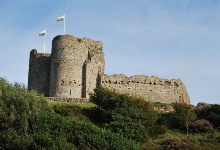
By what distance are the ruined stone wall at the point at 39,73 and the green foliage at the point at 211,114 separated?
16687mm

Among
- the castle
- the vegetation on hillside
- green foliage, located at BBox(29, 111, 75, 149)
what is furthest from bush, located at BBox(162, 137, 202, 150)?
the castle

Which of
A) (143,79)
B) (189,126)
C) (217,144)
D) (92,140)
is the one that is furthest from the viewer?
(143,79)

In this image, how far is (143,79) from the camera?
189 ft

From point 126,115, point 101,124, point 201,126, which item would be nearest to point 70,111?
point 101,124

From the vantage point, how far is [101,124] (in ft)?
150

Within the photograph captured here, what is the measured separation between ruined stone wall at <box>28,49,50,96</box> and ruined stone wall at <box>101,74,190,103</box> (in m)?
6.30

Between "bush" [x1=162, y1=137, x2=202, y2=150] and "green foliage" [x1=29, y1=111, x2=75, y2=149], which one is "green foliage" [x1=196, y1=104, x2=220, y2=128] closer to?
"bush" [x1=162, y1=137, x2=202, y2=150]

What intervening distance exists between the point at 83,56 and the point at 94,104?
23.6 feet

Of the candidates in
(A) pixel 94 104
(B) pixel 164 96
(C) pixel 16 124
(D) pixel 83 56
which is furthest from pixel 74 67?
(C) pixel 16 124

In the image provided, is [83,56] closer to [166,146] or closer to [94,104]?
[94,104]

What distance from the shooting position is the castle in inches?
2126

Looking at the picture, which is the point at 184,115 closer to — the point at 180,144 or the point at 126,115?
the point at 126,115

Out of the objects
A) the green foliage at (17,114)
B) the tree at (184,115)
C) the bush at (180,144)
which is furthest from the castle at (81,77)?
the bush at (180,144)

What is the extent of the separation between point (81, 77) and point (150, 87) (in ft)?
26.9
